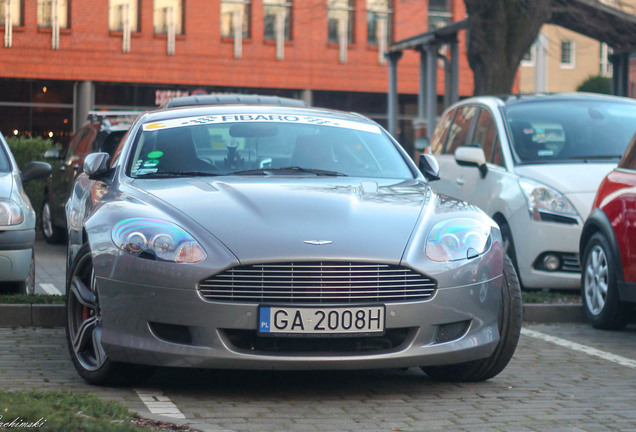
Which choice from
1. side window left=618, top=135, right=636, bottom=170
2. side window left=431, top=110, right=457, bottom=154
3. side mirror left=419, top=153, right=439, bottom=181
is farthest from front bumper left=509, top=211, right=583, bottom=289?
side mirror left=419, top=153, right=439, bottom=181

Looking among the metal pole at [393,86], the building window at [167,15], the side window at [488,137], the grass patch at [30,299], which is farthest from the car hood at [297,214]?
the building window at [167,15]

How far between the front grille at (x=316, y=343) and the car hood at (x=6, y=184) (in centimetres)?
371

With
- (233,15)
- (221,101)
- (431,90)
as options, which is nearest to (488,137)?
(221,101)

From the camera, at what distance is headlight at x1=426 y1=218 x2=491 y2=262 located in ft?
19.2

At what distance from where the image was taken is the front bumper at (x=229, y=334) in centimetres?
555

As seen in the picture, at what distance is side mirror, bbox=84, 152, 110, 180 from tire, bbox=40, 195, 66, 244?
33.6ft

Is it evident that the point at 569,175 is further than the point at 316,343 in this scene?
Yes

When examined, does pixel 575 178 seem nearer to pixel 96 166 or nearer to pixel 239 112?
pixel 239 112

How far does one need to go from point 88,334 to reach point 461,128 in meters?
7.16

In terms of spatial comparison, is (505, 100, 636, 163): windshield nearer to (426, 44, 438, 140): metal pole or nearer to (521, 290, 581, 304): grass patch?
(521, 290, 581, 304): grass patch

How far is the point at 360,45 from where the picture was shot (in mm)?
46438

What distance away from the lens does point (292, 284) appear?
5523 mm

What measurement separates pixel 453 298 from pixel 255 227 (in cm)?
100

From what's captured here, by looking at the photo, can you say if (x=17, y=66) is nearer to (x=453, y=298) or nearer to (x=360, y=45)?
(x=360, y=45)
